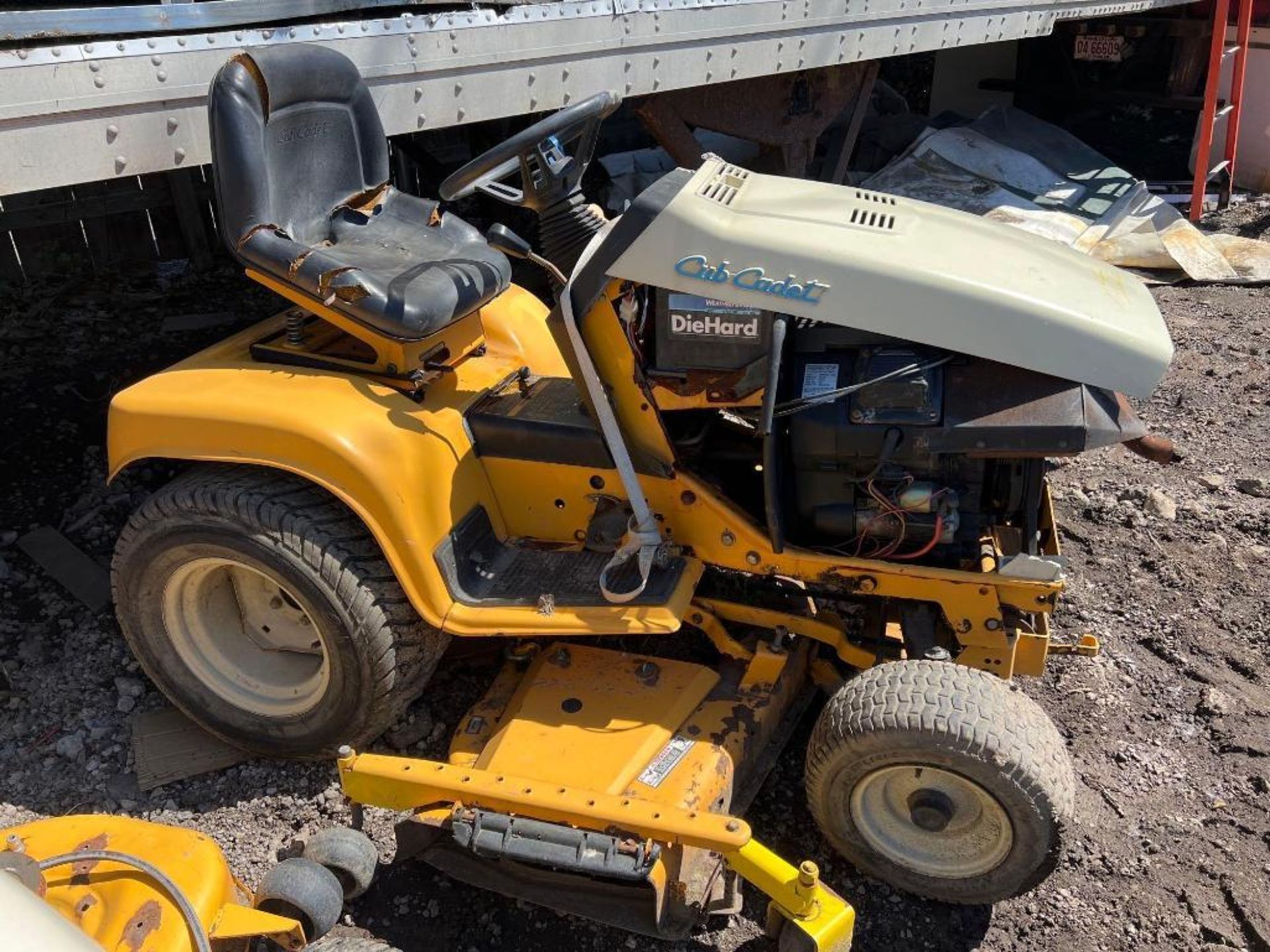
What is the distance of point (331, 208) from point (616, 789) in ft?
6.22

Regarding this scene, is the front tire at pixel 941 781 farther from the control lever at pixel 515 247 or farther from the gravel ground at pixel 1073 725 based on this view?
the control lever at pixel 515 247

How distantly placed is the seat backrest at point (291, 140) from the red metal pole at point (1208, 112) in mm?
5907

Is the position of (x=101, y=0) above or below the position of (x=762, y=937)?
above

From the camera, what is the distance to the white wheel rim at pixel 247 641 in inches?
111

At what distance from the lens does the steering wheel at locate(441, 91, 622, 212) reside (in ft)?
8.12

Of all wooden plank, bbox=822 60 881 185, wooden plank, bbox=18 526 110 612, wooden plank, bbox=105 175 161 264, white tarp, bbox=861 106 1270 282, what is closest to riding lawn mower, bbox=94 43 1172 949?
wooden plank, bbox=18 526 110 612

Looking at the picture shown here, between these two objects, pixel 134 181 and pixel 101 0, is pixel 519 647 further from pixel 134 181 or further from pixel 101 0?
pixel 134 181

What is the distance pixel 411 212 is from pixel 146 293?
3154mm

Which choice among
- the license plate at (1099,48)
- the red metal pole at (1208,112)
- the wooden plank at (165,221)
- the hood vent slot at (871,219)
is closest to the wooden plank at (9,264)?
the wooden plank at (165,221)

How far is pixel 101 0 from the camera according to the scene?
4.14 m

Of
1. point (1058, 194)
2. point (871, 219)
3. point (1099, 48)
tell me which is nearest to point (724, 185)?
point (871, 219)

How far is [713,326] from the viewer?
241 cm

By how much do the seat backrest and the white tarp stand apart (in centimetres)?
389

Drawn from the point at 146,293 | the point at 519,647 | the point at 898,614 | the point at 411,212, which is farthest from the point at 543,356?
the point at 146,293
